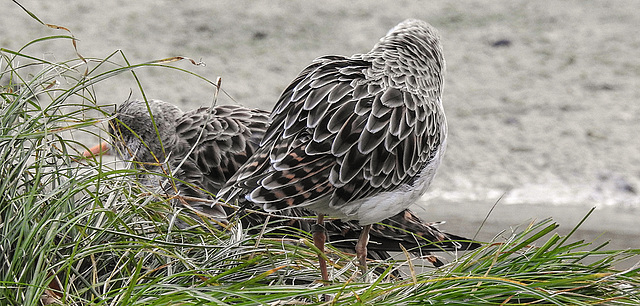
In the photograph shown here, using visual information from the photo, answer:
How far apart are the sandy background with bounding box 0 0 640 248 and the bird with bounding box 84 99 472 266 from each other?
60.2 inches

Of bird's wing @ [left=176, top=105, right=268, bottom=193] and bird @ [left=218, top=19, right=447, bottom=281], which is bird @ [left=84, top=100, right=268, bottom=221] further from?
bird @ [left=218, top=19, right=447, bottom=281]

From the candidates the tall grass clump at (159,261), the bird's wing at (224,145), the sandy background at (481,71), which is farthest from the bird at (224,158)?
the sandy background at (481,71)

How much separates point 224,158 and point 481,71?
14.3 ft

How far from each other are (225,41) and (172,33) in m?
0.54

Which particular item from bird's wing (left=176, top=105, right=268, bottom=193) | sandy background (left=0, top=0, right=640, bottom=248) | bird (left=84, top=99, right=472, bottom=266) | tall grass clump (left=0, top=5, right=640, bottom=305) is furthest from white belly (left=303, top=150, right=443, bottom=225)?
sandy background (left=0, top=0, right=640, bottom=248)

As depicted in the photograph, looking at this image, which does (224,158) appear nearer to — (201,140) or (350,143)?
(201,140)

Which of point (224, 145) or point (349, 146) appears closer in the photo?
point (349, 146)

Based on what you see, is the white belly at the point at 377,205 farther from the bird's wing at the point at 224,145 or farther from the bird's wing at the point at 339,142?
the bird's wing at the point at 224,145

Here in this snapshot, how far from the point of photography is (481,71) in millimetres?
8234

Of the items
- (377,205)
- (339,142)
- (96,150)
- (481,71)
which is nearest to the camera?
(339,142)

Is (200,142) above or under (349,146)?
under

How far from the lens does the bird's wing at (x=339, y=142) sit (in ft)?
10.8

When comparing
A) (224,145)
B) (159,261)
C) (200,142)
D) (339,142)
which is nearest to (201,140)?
(200,142)

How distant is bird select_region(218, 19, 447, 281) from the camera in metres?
3.31
